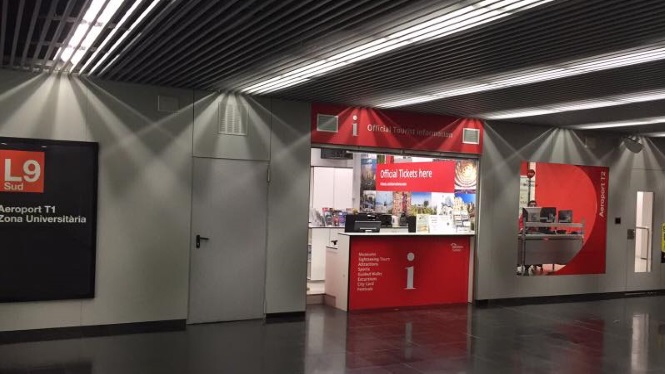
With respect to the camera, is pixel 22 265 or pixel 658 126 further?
pixel 658 126

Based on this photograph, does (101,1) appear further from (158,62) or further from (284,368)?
(284,368)

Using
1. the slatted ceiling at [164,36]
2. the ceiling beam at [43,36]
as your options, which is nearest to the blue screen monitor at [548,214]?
the slatted ceiling at [164,36]

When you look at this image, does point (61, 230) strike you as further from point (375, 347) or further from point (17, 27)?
point (375, 347)

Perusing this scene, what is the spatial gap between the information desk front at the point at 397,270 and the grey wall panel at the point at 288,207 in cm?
80

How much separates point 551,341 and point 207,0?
571 centimetres

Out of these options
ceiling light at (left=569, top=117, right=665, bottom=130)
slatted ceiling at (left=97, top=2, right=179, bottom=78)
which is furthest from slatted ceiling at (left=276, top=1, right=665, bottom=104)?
ceiling light at (left=569, top=117, right=665, bottom=130)

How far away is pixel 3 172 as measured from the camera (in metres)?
6.68

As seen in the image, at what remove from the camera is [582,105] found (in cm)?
816

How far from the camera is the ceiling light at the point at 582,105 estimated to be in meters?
7.27

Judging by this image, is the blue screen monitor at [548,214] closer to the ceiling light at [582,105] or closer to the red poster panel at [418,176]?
the red poster panel at [418,176]

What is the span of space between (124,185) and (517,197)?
6.28 meters

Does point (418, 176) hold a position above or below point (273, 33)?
below

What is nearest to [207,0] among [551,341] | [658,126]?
[551,341]

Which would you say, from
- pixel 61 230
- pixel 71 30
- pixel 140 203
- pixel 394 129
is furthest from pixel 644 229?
pixel 71 30
